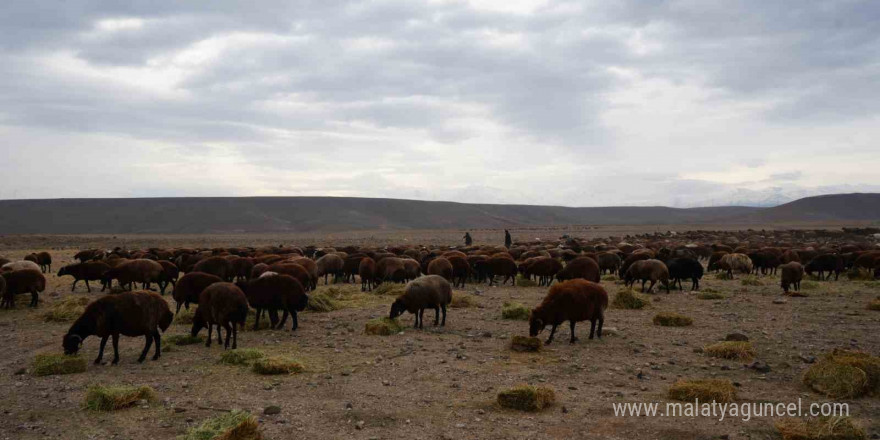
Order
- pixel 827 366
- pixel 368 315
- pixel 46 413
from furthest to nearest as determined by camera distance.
Result: pixel 368 315, pixel 827 366, pixel 46 413

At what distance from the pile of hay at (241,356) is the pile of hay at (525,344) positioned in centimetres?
514

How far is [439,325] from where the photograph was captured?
45.6 ft

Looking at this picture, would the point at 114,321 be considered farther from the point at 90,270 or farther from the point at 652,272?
the point at 652,272

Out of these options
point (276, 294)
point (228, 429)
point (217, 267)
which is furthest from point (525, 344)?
point (217, 267)

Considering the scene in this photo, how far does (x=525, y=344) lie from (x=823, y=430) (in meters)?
5.42

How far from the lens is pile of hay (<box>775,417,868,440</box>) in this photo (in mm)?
6332

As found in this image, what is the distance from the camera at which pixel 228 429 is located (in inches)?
255

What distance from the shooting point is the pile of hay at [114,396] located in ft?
25.3

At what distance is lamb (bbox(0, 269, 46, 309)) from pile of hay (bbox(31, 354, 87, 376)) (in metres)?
8.88

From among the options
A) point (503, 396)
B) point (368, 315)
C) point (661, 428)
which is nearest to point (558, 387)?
point (503, 396)

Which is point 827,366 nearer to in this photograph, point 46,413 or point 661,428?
point 661,428

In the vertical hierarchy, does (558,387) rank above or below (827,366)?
below

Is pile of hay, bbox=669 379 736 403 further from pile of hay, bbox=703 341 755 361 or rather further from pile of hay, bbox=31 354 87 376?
pile of hay, bbox=31 354 87 376

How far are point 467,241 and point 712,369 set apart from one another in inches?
1528
